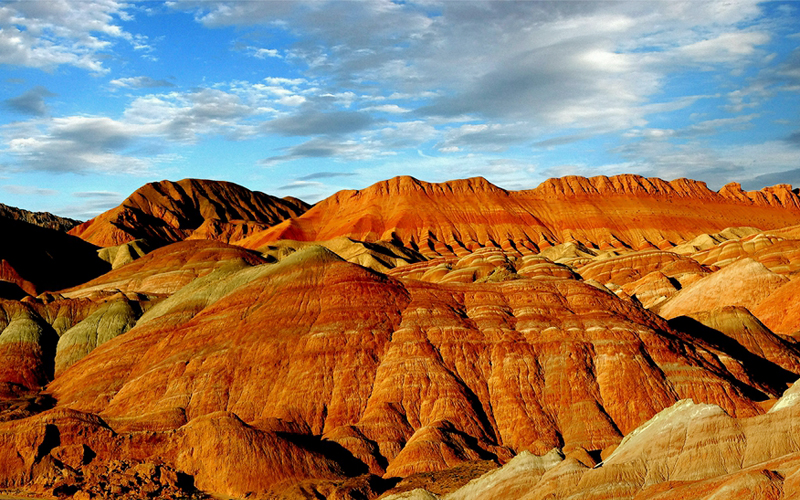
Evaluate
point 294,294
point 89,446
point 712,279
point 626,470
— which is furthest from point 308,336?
point 712,279

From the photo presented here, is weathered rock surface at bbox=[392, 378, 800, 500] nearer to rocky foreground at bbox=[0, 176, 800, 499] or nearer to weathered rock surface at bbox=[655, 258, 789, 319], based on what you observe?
rocky foreground at bbox=[0, 176, 800, 499]

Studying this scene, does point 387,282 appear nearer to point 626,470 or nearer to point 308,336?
point 308,336

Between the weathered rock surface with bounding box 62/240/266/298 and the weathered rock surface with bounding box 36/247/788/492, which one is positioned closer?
the weathered rock surface with bounding box 36/247/788/492

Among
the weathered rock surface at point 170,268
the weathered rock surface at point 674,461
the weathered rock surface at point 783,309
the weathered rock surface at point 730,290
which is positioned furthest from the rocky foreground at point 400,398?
the weathered rock surface at point 170,268

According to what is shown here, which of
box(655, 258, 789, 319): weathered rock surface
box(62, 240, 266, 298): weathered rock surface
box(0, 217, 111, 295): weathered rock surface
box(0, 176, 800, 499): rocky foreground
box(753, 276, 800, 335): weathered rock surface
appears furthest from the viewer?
box(0, 217, 111, 295): weathered rock surface

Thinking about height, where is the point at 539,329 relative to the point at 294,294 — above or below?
below

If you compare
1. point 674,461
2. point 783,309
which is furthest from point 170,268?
point 674,461

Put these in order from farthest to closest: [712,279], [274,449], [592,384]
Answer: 1. [712,279]
2. [592,384]
3. [274,449]

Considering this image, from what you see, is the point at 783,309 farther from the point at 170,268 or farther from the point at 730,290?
the point at 170,268

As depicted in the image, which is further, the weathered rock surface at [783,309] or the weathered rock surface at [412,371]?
the weathered rock surface at [783,309]

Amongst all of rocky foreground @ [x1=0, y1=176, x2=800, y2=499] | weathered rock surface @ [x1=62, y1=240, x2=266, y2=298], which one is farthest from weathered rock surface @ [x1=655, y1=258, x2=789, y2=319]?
weathered rock surface @ [x1=62, y1=240, x2=266, y2=298]

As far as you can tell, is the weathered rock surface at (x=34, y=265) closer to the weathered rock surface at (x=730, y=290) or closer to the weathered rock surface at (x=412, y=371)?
the weathered rock surface at (x=412, y=371)
